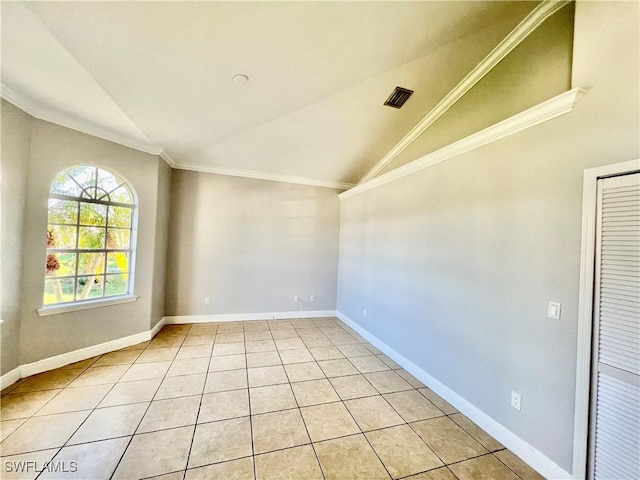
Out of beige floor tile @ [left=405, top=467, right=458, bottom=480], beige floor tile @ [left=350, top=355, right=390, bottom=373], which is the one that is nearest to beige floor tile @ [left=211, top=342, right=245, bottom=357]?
beige floor tile @ [left=350, top=355, right=390, bottom=373]

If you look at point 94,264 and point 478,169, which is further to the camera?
point 94,264

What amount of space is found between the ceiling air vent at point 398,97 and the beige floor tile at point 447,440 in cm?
335

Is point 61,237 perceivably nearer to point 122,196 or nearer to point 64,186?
point 64,186

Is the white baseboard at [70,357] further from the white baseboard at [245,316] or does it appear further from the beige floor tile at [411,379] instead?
the beige floor tile at [411,379]

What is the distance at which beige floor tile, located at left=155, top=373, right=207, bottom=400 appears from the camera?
235cm

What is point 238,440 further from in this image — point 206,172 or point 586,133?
point 206,172

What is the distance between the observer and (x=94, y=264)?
3086mm

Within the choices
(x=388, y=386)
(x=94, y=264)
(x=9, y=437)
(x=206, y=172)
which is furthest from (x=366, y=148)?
(x=9, y=437)

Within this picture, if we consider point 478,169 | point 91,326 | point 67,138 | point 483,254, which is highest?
point 67,138

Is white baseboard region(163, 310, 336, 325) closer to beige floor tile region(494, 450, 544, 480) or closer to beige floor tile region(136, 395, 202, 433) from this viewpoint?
beige floor tile region(136, 395, 202, 433)

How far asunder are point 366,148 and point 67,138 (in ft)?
12.5

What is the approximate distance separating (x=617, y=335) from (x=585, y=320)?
0.44 feet

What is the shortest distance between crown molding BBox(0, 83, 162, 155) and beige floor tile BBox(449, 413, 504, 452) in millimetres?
4703

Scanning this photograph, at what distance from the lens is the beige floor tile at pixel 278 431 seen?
180 cm
